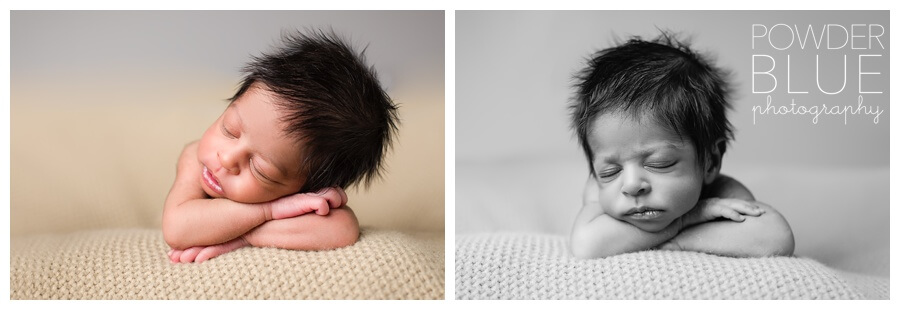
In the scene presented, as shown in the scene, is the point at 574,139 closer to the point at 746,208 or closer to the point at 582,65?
the point at 582,65

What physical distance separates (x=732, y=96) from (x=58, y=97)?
181cm

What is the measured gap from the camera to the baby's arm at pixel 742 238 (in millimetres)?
1871

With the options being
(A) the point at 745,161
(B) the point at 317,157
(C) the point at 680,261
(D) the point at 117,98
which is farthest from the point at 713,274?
(D) the point at 117,98

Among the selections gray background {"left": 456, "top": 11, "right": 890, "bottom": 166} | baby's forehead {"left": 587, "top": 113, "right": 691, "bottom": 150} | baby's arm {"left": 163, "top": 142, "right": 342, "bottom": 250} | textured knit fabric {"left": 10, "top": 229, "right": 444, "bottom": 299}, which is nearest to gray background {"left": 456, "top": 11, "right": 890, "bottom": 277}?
gray background {"left": 456, "top": 11, "right": 890, "bottom": 166}

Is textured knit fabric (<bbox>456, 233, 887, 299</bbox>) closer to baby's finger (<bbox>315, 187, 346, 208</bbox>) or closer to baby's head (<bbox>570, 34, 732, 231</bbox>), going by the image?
baby's head (<bbox>570, 34, 732, 231</bbox>)

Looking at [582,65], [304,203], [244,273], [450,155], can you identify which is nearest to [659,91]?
[582,65]

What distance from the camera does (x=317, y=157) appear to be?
177 centimetres

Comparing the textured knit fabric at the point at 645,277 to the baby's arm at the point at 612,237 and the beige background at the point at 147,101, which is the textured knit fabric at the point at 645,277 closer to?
the baby's arm at the point at 612,237

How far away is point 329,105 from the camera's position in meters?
1.76

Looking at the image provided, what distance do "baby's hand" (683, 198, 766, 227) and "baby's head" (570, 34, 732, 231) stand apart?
5cm

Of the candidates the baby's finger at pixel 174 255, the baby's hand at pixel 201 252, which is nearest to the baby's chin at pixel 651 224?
the baby's hand at pixel 201 252

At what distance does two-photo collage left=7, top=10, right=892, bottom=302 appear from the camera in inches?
69.5

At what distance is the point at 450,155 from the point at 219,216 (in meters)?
0.58
